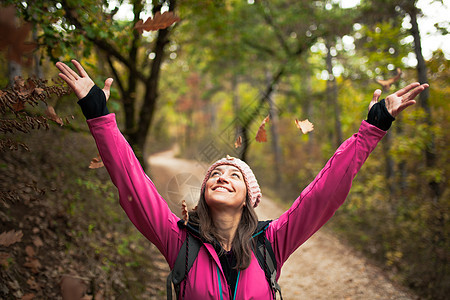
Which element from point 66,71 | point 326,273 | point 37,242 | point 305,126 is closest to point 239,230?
point 305,126

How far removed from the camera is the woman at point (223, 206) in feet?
6.25

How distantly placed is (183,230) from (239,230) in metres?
0.41

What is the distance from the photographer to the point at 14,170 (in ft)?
17.8

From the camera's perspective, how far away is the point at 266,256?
2168mm

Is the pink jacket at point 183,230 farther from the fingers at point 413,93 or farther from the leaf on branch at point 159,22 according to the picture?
the leaf on branch at point 159,22

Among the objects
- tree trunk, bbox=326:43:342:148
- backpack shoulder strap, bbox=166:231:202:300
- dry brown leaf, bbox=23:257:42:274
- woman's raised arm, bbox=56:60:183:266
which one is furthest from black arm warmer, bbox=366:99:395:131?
tree trunk, bbox=326:43:342:148

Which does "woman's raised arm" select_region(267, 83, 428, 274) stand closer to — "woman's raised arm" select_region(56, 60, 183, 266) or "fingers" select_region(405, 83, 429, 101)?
"fingers" select_region(405, 83, 429, 101)

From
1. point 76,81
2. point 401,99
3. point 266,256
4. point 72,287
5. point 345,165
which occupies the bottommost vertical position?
point 72,287

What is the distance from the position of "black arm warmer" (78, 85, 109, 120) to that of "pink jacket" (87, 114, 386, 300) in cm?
4

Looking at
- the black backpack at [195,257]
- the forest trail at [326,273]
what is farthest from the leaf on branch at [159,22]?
the forest trail at [326,273]

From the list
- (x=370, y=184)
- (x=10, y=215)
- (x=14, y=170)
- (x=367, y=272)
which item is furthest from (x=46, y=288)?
(x=370, y=184)

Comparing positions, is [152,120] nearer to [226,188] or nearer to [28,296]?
[28,296]

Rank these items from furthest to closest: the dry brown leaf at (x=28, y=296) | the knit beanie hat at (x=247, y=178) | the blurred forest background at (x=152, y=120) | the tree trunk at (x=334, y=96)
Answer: the tree trunk at (x=334, y=96) < the blurred forest background at (x=152, y=120) < the dry brown leaf at (x=28, y=296) < the knit beanie hat at (x=247, y=178)

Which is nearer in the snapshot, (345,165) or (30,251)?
(345,165)
